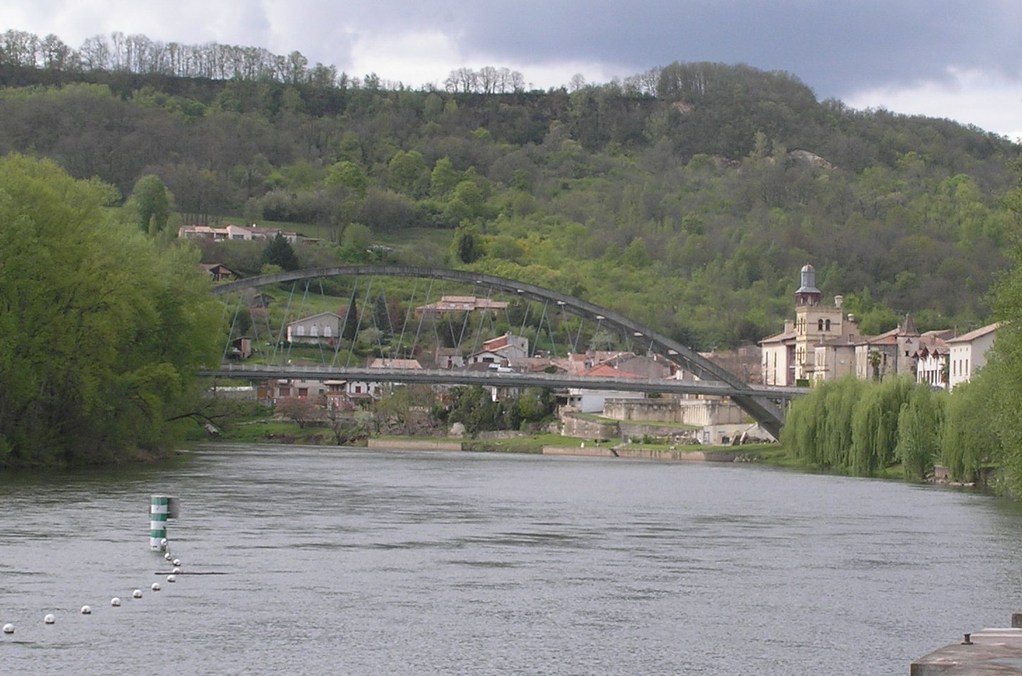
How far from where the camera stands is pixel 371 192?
196 m

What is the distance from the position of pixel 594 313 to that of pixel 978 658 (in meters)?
82.7

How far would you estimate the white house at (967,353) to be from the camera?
315 feet

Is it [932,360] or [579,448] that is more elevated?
[932,360]

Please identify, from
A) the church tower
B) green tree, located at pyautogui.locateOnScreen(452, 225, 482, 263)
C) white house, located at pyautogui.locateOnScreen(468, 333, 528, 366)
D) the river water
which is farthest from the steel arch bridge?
green tree, located at pyautogui.locateOnScreen(452, 225, 482, 263)

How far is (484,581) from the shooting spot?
94.5 feet

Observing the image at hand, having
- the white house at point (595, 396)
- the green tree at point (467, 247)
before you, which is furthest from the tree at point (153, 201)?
the white house at point (595, 396)

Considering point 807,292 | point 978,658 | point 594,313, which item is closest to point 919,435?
point 594,313

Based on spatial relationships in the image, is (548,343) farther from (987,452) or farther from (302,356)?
(987,452)

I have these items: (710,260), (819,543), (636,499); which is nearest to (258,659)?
(819,543)

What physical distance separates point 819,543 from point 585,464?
157ft

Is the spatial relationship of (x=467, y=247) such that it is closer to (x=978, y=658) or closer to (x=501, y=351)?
(x=501, y=351)

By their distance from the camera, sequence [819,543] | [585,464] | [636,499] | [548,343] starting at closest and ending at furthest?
[819,543] → [636,499] → [585,464] → [548,343]

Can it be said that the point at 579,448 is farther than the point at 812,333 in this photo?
No

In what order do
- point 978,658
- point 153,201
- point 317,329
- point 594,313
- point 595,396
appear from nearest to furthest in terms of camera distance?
point 978,658
point 594,313
point 317,329
point 595,396
point 153,201
